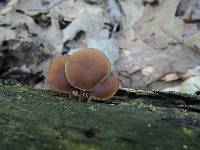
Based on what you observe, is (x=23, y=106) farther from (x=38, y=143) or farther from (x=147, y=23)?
(x=147, y=23)

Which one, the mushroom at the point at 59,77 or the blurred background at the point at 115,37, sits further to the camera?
the blurred background at the point at 115,37

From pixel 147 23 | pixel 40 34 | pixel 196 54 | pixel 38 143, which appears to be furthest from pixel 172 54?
pixel 38 143

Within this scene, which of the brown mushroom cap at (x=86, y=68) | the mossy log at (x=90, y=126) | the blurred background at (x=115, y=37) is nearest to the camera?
the mossy log at (x=90, y=126)

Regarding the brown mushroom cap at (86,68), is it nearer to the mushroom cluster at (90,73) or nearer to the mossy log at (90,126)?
the mushroom cluster at (90,73)

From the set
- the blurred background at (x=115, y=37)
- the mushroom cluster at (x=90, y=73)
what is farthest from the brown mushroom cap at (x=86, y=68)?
the blurred background at (x=115, y=37)

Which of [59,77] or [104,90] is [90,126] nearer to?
[104,90]

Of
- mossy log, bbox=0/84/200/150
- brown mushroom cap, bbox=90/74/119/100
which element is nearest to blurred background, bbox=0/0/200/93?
brown mushroom cap, bbox=90/74/119/100

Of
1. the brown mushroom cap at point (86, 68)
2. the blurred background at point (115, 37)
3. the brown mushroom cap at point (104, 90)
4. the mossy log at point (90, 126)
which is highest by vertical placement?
the blurred background at point (115, 37)
